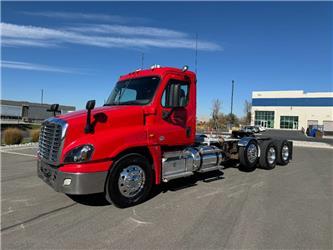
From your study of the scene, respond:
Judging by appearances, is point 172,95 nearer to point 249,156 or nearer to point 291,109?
point 249,156

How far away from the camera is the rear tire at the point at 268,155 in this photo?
10469mm

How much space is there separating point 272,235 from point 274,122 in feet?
276

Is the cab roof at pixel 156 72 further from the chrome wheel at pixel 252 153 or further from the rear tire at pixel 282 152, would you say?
the rear tire at pixel 282 152

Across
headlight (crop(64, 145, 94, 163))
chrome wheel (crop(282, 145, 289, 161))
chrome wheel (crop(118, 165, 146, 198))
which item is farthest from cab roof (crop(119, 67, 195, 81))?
chrome wheel (crop(282, 145, 289, 161))

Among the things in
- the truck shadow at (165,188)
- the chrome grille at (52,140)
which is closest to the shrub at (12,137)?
the truck shadow at (165,188)

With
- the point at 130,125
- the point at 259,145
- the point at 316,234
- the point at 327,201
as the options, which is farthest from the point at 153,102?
the point at 259,145

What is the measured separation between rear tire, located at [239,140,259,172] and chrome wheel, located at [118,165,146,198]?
4.63 metres

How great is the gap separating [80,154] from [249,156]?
6.42 meters

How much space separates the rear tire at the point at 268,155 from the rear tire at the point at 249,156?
0.69ft

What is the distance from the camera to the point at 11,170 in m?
9.60

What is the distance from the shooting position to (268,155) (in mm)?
10805

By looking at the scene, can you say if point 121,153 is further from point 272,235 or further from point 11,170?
point 11,170

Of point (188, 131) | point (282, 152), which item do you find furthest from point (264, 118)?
point (188, 131)

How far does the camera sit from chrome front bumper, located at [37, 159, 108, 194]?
5.25 meters
